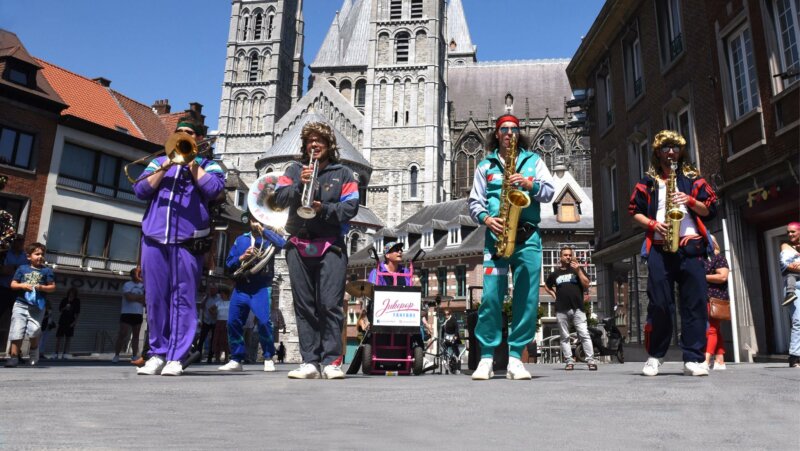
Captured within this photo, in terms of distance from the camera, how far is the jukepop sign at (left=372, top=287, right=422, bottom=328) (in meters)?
7.21

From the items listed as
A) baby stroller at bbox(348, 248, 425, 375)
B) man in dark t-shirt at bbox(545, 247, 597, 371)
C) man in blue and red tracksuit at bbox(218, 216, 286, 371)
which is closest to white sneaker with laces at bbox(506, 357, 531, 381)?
baby stroller at bbox(348, 248, 425, 375)

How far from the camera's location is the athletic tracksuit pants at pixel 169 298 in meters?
4.87

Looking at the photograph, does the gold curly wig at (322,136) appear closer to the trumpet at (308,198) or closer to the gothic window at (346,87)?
the trumpet at (308,198)

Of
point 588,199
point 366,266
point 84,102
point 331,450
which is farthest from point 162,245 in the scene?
point 366,266

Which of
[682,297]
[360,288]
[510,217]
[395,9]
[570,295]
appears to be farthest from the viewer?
[395,9]

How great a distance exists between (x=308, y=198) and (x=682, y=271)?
3.43 metres

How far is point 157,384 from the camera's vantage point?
356 cm

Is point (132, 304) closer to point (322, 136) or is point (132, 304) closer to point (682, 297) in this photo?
point (322, 136)

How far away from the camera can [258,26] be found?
65.7 meters

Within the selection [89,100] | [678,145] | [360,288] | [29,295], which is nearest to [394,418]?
[678,145]

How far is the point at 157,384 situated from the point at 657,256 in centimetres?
430

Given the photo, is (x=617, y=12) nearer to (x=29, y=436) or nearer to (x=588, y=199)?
(x=29, y=436)

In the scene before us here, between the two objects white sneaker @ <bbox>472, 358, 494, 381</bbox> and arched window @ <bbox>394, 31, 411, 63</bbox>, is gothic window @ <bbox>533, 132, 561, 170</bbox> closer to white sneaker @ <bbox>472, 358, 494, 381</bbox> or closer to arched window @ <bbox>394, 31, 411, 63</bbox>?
arched window @ <bbox>394, 31, 411, 63</bbox>

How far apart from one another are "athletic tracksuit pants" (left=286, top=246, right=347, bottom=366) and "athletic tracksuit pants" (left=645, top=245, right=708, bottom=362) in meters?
2.86
